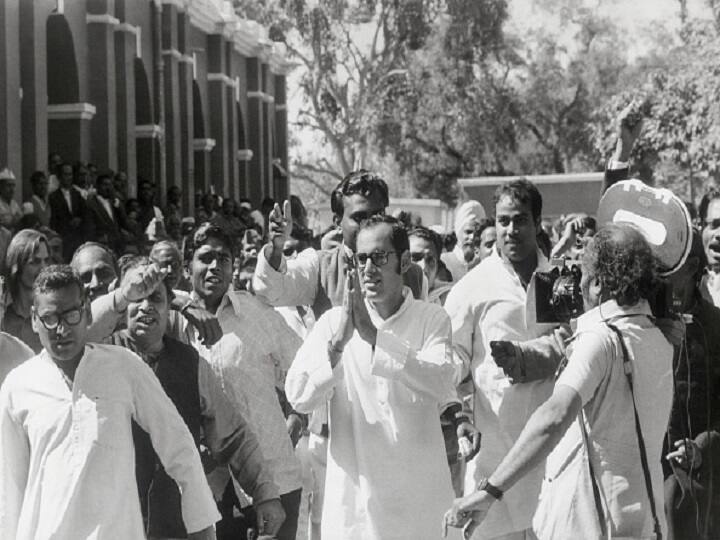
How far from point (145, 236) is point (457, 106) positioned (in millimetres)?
27640

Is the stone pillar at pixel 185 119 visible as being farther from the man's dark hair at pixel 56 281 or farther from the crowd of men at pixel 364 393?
the man's dark hair at pixel 56 281

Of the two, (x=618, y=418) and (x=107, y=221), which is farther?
(x=107, y=221)

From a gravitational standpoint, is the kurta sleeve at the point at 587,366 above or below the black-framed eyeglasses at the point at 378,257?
below

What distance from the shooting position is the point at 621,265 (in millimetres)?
5145

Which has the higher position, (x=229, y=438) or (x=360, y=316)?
(x=360, y=316)

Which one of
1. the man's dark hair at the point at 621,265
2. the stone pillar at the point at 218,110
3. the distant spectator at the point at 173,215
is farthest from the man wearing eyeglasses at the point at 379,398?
the stone pillar at the point at 218,110

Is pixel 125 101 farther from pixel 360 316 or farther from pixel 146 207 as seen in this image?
pixel 360 316

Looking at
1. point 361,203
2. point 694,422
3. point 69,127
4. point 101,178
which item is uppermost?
point 69,127

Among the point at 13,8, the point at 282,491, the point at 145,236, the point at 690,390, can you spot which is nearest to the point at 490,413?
the point at 690,390

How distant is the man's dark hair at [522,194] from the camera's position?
696cm

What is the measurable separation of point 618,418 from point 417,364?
947mm

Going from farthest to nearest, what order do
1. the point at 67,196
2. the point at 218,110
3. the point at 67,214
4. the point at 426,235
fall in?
the point at 218,110
the point at 67,196
the point at 67,214
the point at 426,235

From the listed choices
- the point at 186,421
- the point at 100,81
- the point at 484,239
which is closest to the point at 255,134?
the point at 100,81

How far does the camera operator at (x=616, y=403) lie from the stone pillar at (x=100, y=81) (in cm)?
2065
